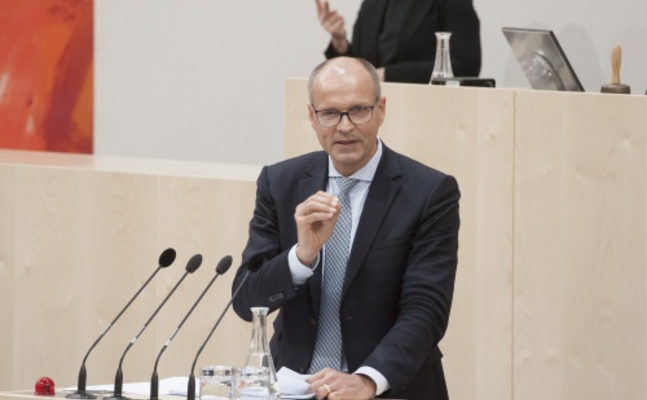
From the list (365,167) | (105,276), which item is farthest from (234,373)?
(105,276)

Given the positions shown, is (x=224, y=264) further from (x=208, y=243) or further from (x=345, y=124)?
(x=208, y=243)

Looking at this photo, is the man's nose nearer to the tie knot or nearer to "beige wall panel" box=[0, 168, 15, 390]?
the tie knot

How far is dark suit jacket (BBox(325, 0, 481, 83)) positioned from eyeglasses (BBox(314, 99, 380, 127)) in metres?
2.12

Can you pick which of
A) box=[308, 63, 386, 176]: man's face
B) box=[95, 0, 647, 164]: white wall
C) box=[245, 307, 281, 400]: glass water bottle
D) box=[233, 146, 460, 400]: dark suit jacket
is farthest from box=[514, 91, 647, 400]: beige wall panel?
box=[95, 0, 647, 164]: white wall

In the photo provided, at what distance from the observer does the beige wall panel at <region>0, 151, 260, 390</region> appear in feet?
17.4

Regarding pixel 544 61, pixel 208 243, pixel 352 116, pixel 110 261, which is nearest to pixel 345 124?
pixel 352 116

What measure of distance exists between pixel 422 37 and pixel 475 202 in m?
1.17

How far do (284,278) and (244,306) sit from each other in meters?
0.20

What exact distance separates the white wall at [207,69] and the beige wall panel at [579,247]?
2159 mm

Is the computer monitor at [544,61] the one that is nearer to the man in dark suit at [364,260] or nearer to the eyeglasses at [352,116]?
the man in dark suit at [364,260]

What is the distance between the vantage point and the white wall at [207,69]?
7.53 metres

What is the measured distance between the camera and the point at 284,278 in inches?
141

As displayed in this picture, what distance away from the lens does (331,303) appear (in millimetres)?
3713

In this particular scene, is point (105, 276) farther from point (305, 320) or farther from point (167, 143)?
point (167, 143)
